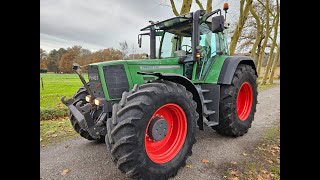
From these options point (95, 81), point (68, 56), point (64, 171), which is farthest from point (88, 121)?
point (68, 56)

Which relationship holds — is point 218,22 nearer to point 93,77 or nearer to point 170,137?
point 170,137

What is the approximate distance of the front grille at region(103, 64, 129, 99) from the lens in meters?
3.35

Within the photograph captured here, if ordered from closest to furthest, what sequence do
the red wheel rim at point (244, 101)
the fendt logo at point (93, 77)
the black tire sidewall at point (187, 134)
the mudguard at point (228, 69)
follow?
the black tire sidewall at point (187, 134) < the fendt logo at point (93, 77) < the mudguard at point (228, 69) < the red wheel rim at point (244, 101)

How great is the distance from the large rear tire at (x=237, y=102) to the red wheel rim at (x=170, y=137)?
1.35 metres

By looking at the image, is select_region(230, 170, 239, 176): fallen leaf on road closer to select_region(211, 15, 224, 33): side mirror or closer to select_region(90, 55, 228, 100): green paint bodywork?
select_region(90, 55, 228, 100): green paint bodywork

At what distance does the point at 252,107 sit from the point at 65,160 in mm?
4025

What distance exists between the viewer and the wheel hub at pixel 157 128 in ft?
9.62

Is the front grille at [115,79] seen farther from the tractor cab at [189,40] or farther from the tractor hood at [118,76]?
the tractor cab at [189,40]

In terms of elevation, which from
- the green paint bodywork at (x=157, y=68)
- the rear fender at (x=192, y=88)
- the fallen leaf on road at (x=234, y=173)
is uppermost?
the green paint bodywork at (x=157, y=68)

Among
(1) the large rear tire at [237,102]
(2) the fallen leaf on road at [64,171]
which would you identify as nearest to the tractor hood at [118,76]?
(2) the fallen leaf on road at [64,171]
